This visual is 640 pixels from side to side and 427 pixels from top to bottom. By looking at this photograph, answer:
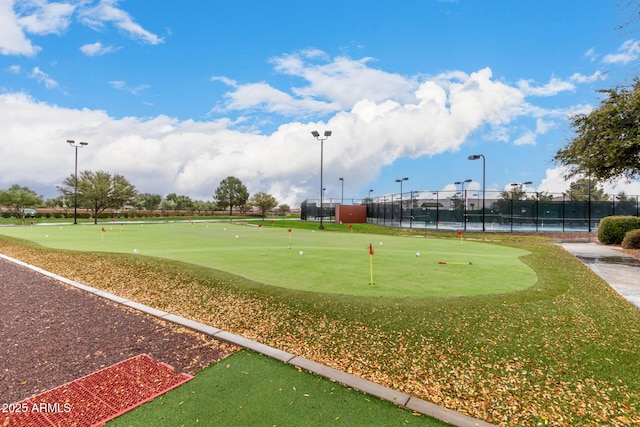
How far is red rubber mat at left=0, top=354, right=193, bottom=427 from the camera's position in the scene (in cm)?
289

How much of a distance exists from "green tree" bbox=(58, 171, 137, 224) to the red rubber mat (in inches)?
2019

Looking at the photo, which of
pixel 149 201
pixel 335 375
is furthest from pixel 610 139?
pixel 149 201

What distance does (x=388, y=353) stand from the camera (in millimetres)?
4113

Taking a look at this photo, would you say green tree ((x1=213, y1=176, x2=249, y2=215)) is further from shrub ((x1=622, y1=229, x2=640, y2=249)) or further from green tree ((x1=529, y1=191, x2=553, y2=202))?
shrub ((x1=622, y1=229, x2=640, y2=249))

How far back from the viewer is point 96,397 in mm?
3225

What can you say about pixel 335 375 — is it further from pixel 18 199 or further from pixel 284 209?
pixel 284 209

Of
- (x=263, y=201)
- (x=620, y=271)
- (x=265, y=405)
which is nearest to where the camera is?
(x=265, y=405)

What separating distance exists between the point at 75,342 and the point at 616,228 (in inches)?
993

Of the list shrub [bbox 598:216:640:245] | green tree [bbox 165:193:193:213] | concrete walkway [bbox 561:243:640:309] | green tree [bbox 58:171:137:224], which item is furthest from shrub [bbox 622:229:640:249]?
green tree [bbox 165:193:193:213]

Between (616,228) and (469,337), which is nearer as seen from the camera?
(469,337)

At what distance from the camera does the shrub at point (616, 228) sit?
60.4 feet

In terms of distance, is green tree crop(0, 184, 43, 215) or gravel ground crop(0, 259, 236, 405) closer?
gravel ground crop(0, 259, 236, 405)

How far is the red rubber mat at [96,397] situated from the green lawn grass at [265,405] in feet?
0.62

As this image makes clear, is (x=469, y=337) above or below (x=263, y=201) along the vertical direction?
below
